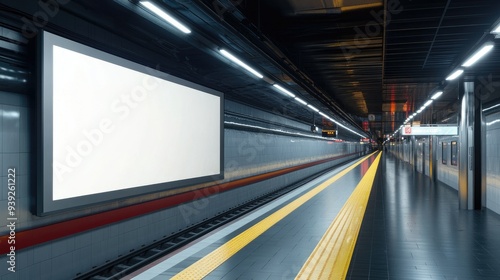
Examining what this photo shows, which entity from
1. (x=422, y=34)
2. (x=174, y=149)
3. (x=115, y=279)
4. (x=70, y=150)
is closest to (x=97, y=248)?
(x=115, y=279)

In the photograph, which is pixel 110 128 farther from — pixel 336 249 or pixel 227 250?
pixel 336 249

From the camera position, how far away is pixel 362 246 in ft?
20.5

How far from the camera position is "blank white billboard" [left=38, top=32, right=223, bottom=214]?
4.35 meters

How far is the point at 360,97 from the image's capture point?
1603 centimetres

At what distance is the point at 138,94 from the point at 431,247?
17.2 ft

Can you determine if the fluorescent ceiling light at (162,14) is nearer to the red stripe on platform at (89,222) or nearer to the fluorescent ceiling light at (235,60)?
the fluorescent ceiling light at (235,60)

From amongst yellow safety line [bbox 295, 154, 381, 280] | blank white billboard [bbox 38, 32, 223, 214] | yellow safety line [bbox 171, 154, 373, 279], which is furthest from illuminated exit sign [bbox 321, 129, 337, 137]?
blank white billboard [bbox 38, 32, 223, 214]

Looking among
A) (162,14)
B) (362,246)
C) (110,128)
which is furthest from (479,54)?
(110,128)

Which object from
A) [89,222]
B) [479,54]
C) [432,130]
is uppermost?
[479,54]

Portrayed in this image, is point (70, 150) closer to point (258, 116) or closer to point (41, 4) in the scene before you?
point (41, 4)

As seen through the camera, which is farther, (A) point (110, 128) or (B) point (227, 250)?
Result: (B) point (227, 250)

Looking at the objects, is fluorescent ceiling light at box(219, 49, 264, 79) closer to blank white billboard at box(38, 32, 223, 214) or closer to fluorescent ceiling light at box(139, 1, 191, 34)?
fluorescent ceiling light at box(139, 1, 191, 34)

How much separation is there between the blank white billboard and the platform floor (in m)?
1.33

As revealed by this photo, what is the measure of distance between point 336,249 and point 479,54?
13.0 ft
